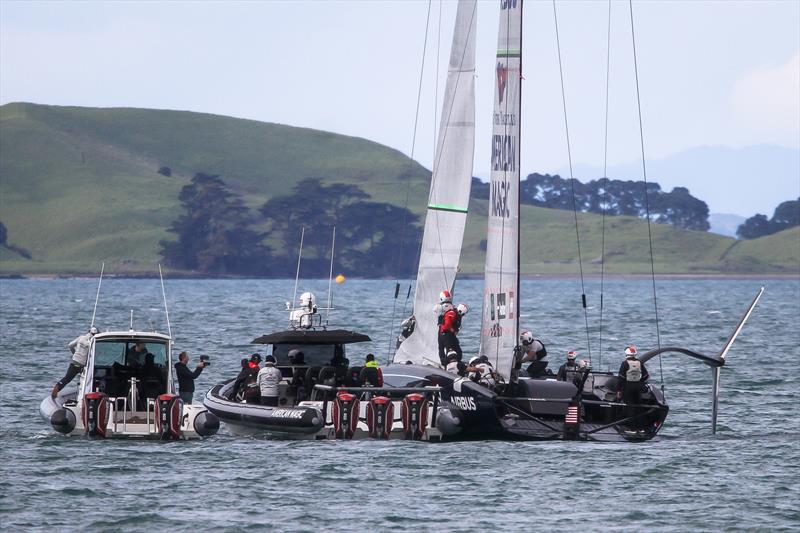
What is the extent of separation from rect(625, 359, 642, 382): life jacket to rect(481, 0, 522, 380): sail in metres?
2.89

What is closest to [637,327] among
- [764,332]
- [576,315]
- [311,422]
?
[764,332]

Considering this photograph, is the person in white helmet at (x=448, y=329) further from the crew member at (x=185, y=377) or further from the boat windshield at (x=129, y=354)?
the boat windshield at (x=129, y=354)

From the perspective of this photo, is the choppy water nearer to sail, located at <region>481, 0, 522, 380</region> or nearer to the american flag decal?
the american flag decal

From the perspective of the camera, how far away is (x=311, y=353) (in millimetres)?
33125

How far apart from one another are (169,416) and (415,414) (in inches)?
195

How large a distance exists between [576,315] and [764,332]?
28.6m

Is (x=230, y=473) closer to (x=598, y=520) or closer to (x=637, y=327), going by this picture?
(x=598, y=520)

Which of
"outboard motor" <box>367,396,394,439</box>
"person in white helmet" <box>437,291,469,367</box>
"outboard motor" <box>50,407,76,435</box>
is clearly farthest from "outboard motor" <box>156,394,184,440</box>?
"person in white helmet" <box>437,291,469,367</box>

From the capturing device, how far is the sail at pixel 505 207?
32.3 m

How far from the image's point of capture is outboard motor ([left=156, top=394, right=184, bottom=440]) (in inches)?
1171

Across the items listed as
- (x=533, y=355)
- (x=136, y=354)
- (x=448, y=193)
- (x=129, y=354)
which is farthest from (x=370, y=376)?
(x=448, y=193)

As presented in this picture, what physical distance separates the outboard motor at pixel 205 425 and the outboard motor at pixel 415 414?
3.89 meters

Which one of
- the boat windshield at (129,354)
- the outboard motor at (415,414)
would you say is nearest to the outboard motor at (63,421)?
the boat windshield at (129,354)

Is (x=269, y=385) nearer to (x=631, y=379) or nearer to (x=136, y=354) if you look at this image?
(x=136, y=354)
